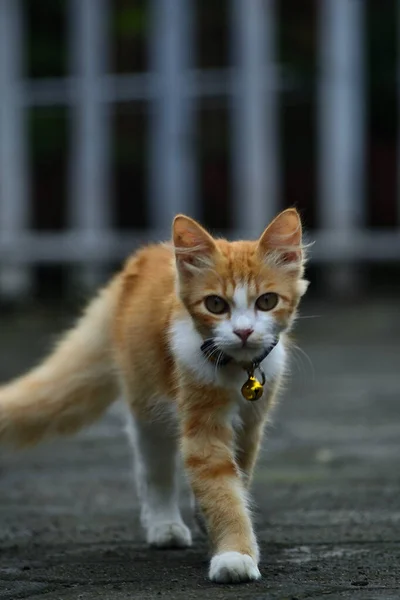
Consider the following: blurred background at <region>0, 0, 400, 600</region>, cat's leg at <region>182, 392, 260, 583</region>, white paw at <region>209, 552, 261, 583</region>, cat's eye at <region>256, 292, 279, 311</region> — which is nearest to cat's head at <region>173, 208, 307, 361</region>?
cat's eye at <region>256, 292, 279, 311</region>

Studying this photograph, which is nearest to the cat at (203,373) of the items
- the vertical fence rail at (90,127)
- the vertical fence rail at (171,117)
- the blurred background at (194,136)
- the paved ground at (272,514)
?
the paved ground at (272,514)

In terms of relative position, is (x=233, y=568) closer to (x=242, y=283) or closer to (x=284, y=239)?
(x=242, y=283)

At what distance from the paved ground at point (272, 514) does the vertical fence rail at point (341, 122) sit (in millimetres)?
4858

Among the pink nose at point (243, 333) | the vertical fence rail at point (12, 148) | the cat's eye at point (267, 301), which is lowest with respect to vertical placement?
the vertical fence rail at point (12, 148)

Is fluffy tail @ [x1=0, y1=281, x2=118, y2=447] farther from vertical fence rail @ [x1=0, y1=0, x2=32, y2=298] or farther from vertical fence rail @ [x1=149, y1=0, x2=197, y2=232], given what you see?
vertical fence rail @ [x1=0, y1=0, x2=32, y2=298]

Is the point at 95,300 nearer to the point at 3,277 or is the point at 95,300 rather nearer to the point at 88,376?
the point at 88,376

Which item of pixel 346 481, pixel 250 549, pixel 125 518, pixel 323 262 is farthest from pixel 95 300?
pixel 323 262

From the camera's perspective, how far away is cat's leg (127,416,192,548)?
455 centimetres

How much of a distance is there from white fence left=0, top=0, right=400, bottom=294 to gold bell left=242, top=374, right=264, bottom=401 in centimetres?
959

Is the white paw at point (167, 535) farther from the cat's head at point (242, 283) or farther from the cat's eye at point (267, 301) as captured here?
the cat's eye at point (267, 301)

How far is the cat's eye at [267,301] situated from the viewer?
153 inches

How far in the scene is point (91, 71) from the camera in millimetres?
13734

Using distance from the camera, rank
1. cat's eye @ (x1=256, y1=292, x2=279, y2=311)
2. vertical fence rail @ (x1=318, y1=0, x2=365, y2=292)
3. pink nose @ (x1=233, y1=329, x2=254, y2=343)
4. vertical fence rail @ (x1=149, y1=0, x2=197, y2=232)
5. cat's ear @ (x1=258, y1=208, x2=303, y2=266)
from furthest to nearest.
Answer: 1. vertical fence rail @ (x1=149, y1=0, x2=197, y2=232)
2. vertical fence rail @ (x1=318, y1=0, x2=365, y2=292)
3. cat's ear @ (x1=258, y1=208, x2=303, y2=266)
4. cat's eye @ (x1=256, y1=292, x2=279, y2=311)
5. pink nose @ (x1=233, y1=329, x2=254, y2=343)

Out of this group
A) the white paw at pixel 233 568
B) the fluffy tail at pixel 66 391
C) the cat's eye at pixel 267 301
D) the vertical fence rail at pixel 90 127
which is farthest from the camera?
the vertical fence rail at pixel 90 127
